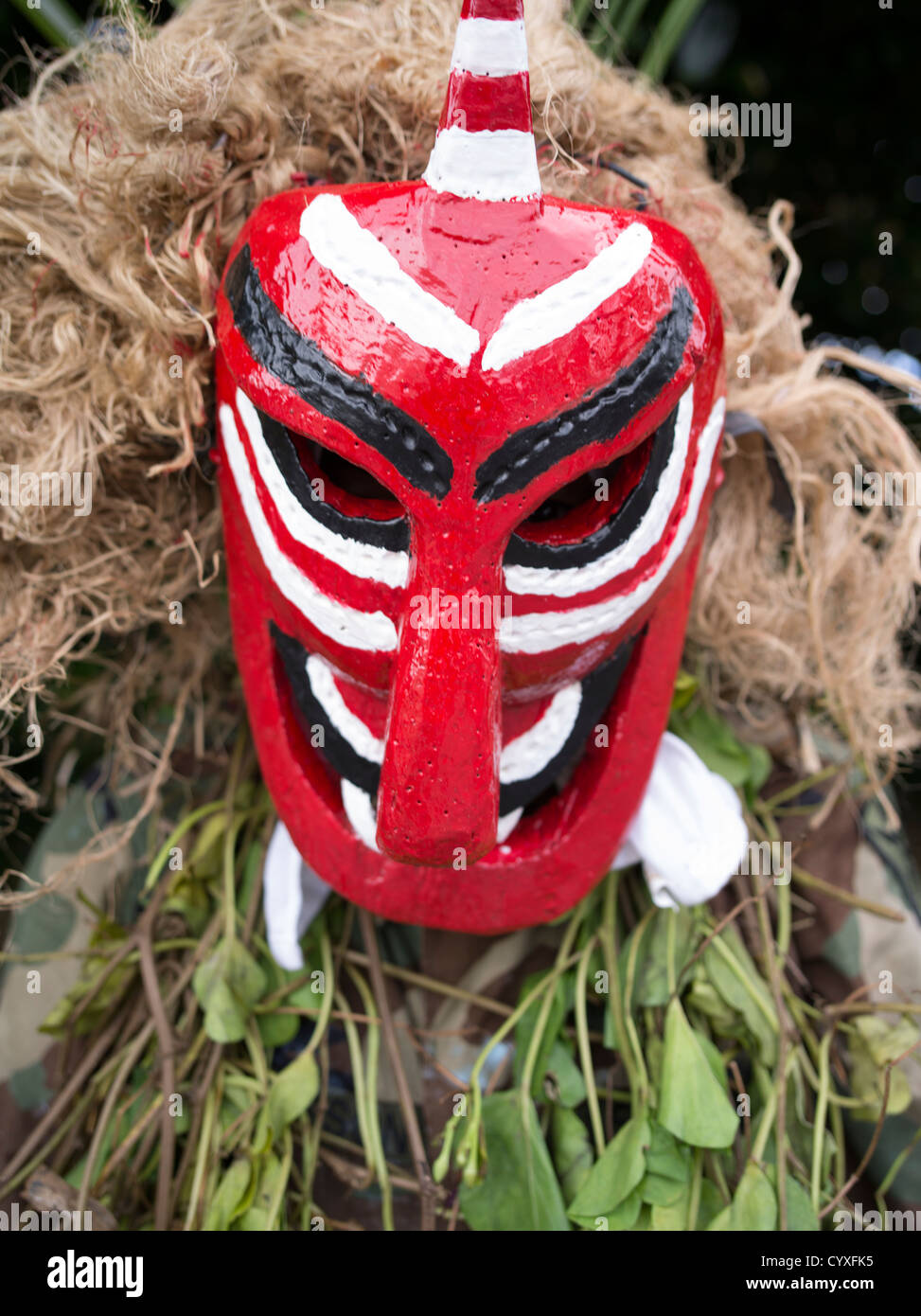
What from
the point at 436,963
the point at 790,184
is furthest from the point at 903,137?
the point at 436,963

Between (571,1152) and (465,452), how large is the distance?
527 mm

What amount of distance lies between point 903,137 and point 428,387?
130 centimetres

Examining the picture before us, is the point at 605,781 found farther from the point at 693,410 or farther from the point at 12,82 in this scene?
the point at 12,82

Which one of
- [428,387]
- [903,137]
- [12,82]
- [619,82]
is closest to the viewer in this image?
[428,387]

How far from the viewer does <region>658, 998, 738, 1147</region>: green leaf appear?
715mm

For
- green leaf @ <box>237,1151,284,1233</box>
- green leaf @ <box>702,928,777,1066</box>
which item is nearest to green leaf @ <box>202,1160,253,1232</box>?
green leaf @ <box>237,1151,284,1233</box>

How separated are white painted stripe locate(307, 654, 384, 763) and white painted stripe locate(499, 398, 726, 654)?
0.38 feet

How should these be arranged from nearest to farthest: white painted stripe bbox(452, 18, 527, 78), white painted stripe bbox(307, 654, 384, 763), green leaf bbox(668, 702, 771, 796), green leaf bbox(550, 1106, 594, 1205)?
1. white painted stripe bbox(452, 18, 527, 78)
2. white painted stripe bbox(307, 654, 384, 763)
3. green leaf bbox(550, 1106, 594, 1205)
4. green leaf bbox(668, 702, 771, 796)

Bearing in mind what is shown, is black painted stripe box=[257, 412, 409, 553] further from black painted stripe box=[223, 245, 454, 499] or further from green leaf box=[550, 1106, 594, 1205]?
green leaf box=[550, 1106, 594, 1205]

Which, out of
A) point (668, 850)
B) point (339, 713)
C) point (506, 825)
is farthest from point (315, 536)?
point (668, 850)

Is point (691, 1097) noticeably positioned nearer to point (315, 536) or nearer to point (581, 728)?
point (581, 728)

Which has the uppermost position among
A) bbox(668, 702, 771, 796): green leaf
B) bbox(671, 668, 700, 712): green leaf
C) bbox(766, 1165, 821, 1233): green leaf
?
bbox(671, 668, 700, 712): green leaf

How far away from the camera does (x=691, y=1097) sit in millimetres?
726

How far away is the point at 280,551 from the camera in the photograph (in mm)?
608
